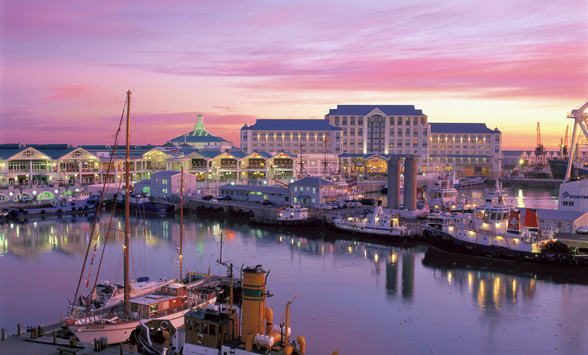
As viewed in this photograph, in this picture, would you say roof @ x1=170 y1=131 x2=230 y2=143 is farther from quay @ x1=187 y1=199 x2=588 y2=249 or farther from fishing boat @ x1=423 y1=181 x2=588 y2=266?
fishing boat @ x1=423 y1=181 x2=588 y2=266

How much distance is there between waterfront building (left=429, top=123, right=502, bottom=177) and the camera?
8344 centimetres

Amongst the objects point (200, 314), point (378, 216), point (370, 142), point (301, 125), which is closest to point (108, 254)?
point (378, 216)

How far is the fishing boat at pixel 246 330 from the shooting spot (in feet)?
28.8

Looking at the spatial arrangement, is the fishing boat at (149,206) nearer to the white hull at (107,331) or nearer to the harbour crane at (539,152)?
the white hull at (107,331)

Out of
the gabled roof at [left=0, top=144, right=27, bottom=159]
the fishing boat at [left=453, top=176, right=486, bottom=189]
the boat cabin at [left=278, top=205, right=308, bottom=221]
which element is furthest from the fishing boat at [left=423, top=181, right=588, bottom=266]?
the fishing boat at [left=453, top=176, right=486, bottom=189]

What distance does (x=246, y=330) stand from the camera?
905 centimetres

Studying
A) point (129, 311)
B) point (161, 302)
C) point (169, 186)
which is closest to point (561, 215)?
point (161, 302)

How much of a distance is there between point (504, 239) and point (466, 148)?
6610 centimetres

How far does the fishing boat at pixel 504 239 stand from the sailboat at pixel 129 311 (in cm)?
1354

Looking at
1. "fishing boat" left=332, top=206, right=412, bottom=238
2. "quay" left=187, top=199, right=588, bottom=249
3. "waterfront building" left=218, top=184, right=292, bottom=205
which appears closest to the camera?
"fishing boat" left=332, top=206, right=412, bottom=238

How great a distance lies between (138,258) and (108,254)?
190 centimetres

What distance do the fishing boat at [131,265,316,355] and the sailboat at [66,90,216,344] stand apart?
2.88 m

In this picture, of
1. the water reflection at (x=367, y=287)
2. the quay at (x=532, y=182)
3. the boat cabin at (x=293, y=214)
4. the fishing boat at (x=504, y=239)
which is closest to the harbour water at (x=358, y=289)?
the water reflection at (x=367, y=287)

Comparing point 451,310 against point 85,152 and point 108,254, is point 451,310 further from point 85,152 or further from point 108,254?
point 85,152
